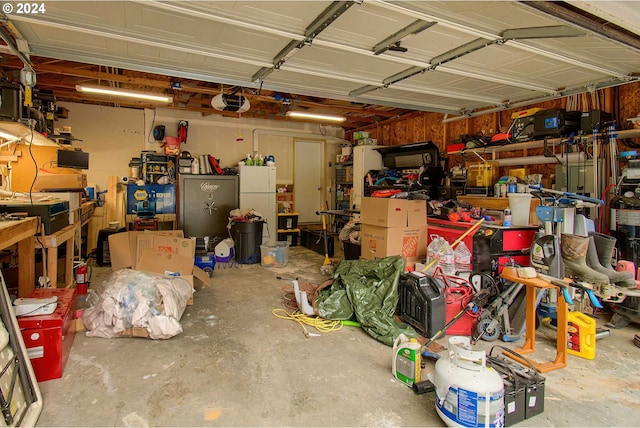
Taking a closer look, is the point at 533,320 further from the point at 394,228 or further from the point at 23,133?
the point at 23,133

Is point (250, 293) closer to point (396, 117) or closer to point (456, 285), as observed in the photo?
point (456, 285)

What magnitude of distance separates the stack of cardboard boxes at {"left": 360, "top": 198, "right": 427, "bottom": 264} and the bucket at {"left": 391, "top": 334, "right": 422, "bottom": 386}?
5.15ft

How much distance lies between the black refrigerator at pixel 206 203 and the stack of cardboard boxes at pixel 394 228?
3.54 m

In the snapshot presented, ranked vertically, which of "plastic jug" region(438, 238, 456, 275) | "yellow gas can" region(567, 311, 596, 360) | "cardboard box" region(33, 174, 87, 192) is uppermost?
"cardboard box" region(33, 174, 87, 192)

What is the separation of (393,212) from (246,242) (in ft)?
9.15

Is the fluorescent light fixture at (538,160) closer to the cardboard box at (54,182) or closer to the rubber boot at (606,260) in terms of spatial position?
the rubber boot at (606,260)

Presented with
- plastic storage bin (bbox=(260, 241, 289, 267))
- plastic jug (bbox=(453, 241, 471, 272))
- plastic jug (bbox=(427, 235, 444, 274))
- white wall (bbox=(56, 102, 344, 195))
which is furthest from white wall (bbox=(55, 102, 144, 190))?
plastic jug (bbox=(453, 241, 471, 272))

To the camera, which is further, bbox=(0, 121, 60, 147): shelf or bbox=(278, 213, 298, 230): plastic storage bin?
bbox=(278, 213, 298, 230): plastic storage bin

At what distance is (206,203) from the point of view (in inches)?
263

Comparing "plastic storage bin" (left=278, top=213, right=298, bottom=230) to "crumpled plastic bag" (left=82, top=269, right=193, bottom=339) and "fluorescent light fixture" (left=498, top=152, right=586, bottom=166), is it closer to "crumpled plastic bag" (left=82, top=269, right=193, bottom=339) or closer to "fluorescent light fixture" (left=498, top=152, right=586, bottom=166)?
"fluorescent light fixture" (left=498, top=152, right=586, bottom=166)

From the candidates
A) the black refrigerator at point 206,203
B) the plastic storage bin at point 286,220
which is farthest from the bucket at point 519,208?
the black refrigerator at point 206,203

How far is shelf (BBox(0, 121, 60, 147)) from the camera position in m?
3.09

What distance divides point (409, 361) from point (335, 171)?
6771 millimetres

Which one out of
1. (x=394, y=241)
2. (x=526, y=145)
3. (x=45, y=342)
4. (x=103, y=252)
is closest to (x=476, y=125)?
(x=526, y=145)
